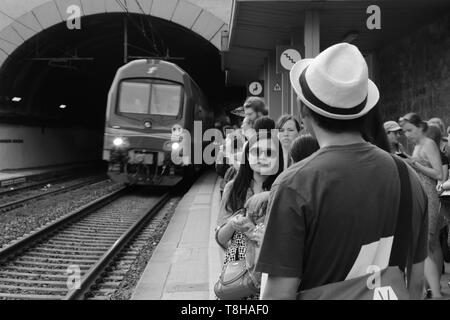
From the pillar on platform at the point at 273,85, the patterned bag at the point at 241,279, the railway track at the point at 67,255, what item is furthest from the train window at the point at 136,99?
the patterned bag at the point at 241,279

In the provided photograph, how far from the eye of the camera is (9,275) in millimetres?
6145

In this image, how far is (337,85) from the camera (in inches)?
64.4

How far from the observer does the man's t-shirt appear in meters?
1.54

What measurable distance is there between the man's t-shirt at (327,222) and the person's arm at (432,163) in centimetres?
283

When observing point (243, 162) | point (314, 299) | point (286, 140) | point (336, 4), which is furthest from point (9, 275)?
point (336, 4)

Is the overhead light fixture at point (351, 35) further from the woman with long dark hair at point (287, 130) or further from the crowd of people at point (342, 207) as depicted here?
the crowd of people at point (342, 207)

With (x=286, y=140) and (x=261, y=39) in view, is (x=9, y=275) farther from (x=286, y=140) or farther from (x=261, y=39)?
(x=261, y=39)

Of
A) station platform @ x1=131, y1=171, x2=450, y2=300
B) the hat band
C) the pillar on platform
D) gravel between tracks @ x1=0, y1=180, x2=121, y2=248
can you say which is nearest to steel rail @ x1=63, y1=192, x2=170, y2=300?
station platform @ x1=131, y1=171, x2=450, y2=300

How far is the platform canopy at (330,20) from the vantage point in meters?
8.64

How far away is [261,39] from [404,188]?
435 inches

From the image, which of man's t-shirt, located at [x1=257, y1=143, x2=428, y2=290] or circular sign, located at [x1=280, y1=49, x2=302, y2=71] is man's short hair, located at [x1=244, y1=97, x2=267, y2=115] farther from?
circular sign, located at [x1=280, y1=49, x2=302, y2=71]

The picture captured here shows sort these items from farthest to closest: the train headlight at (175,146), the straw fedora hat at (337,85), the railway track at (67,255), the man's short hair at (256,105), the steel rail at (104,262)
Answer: the train headlight at (175,146) → the railway track at (67,255) → the steel rail at (104,262) → the man's short hair at (256,105) → the straw fedora hat at (337,85)

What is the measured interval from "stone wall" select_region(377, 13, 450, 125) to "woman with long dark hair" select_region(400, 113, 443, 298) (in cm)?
495

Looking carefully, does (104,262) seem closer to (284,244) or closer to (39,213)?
(39,213)
